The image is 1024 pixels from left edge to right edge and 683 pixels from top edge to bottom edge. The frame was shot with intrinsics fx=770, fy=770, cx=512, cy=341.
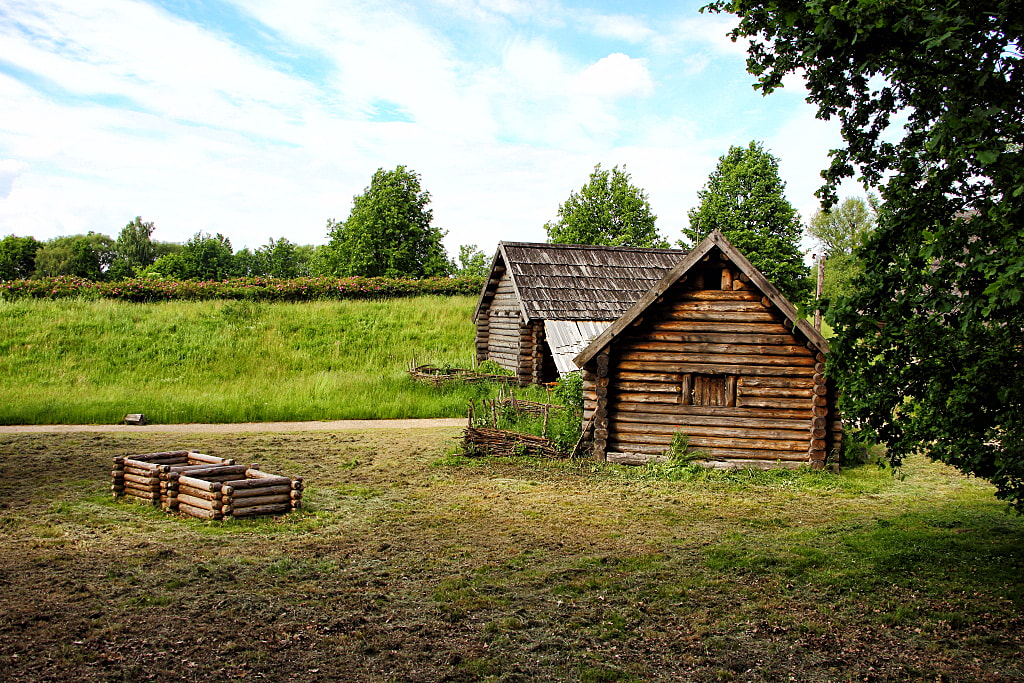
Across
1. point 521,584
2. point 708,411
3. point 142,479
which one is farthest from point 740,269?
point 142,479

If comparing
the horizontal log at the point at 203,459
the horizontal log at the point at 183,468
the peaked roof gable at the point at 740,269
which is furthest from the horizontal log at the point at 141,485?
the peaked roof gable at the point at 740,269

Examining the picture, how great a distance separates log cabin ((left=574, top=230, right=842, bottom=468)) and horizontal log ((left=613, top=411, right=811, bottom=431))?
0.07 ft

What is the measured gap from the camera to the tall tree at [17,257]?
79006mm

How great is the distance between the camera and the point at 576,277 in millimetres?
27984

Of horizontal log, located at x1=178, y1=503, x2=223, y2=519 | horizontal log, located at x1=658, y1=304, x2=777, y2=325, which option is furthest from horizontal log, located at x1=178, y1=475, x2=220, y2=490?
horizontal log, located at x1=658, y1=304, x2=777, y2=325

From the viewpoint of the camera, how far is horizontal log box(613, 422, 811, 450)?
15828 millimetres

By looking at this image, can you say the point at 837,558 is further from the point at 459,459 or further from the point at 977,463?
the point at 459,459

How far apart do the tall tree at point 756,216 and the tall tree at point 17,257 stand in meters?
68.8

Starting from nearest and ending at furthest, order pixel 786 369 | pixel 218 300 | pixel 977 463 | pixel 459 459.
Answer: pixel 977 463, pixel 786 369, pixel 459 459, pixel 218 300

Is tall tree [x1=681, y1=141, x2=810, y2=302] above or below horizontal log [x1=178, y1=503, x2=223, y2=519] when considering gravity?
above

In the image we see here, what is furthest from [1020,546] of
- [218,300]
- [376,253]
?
[376,253]

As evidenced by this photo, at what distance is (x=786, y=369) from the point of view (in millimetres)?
15734

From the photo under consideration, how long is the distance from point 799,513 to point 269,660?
29.5 feet

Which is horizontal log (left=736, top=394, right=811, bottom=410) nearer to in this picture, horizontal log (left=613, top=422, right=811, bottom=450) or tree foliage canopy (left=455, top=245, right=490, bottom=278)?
horizontal log (left=613, top=422, right=811, bottom=450)
